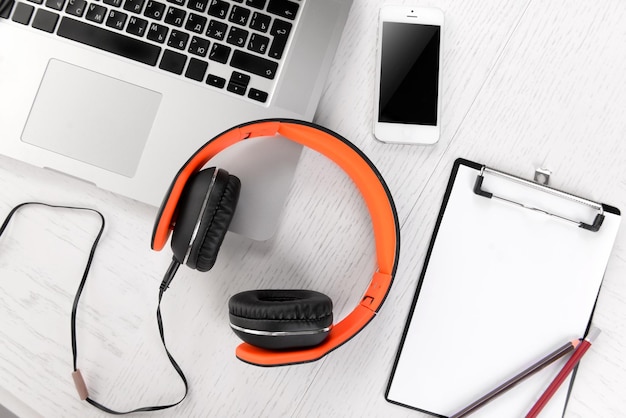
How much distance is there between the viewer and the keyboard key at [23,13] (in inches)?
21.7

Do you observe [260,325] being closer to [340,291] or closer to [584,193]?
[340,291]

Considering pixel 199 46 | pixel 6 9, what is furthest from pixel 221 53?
pixel 6 9

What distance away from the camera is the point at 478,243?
1.85 ft

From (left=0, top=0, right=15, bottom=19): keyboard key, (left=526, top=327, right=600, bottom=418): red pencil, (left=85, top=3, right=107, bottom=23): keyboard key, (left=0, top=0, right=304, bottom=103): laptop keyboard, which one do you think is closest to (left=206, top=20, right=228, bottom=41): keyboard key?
(left=0, top=0, right=304, bottom=103): laptop keyboard

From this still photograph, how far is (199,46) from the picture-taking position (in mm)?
542

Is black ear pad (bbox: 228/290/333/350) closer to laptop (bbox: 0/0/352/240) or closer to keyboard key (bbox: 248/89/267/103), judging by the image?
laptop (bbox: 0/0/352/240)

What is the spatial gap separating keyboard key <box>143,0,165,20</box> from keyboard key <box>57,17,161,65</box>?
3 centimetres

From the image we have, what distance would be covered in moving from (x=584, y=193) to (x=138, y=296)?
0.52m

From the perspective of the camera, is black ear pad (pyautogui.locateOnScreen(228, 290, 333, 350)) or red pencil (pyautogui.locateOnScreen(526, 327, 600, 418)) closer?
black ear pad (pyautogui.locateOnScreen(228, 290, 333, 350))

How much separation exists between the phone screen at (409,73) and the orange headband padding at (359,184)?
99 millimetres

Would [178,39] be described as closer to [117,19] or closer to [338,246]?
[117,19]

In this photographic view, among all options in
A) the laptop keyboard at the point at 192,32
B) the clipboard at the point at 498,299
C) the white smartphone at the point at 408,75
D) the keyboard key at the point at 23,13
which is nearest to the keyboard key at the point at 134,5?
the laptop keyboard at the point at 192,32

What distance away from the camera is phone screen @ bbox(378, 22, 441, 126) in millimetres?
574

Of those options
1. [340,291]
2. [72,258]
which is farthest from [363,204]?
[72,258]
